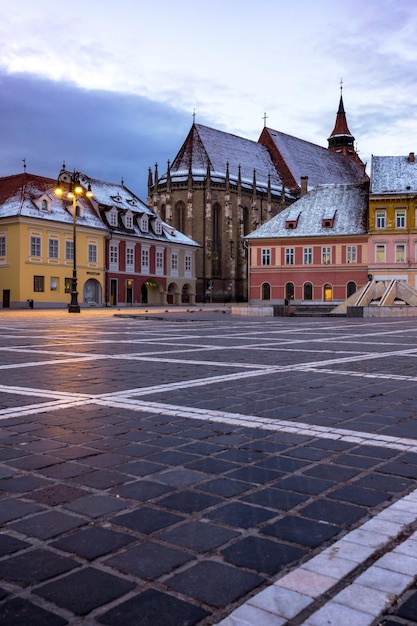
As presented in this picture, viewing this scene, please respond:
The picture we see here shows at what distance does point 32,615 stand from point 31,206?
164 ft

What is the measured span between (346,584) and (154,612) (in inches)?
28.4

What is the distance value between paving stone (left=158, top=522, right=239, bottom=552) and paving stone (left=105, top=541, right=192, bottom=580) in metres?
0.08

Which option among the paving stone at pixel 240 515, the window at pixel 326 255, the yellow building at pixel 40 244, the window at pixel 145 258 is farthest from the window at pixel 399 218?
the paving stone at pixel 240 515

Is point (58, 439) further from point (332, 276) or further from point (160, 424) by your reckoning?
point (332, 276)

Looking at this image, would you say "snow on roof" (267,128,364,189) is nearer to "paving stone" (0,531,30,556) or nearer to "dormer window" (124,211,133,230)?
"dormer window" (124,211,133,230)

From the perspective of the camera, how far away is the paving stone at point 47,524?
2818 mm

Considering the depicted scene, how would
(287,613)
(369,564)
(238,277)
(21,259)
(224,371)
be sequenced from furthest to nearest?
(238,277), (21,259), (224,371), (369,564), (287,613)

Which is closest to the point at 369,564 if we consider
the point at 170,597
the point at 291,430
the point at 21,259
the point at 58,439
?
the point at 170,597

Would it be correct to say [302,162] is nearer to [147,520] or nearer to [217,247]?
[217,247]

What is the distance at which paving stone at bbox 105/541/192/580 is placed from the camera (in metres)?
2.44

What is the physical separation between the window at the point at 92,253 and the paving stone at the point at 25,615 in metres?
53.5

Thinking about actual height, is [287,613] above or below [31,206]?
below

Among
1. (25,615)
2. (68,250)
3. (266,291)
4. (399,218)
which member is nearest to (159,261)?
(266,291)

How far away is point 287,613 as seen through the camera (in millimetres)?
2107
